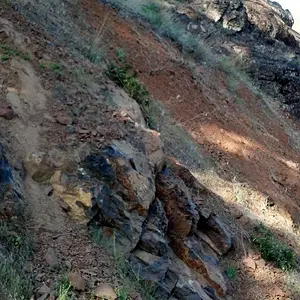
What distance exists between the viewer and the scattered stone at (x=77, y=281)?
3494 millimetres

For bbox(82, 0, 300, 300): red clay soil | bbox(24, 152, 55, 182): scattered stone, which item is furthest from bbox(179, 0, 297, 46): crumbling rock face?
bbox(24, 152, 55, 182): scattered stone

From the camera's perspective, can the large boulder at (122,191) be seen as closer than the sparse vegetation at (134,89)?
Yes

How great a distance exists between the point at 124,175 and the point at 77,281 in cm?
148

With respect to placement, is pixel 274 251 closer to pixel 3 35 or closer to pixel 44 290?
pixel 44 290

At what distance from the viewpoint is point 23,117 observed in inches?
192

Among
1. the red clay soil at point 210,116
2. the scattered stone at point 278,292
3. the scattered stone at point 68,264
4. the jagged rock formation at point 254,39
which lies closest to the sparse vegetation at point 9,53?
the scattered stone at point 68,264

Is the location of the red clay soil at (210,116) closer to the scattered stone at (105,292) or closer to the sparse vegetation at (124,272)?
the sparse vegetation at (124,272)

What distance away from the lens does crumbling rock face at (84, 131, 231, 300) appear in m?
4.41

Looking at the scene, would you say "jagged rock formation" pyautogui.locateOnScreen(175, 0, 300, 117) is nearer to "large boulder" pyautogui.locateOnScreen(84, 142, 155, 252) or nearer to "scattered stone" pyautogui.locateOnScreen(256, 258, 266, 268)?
"scattered stone" pyautogui.locateOnScreen(256, 258, 266, 268)

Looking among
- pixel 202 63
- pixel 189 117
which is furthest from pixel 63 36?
pixel 202 63

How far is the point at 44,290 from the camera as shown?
11.0ft

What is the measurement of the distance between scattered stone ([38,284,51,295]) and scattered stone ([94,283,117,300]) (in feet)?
1.08

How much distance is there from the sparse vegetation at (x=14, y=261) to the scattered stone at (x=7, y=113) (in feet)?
4.23

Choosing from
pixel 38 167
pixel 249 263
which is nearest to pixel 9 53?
pixel 38 167
